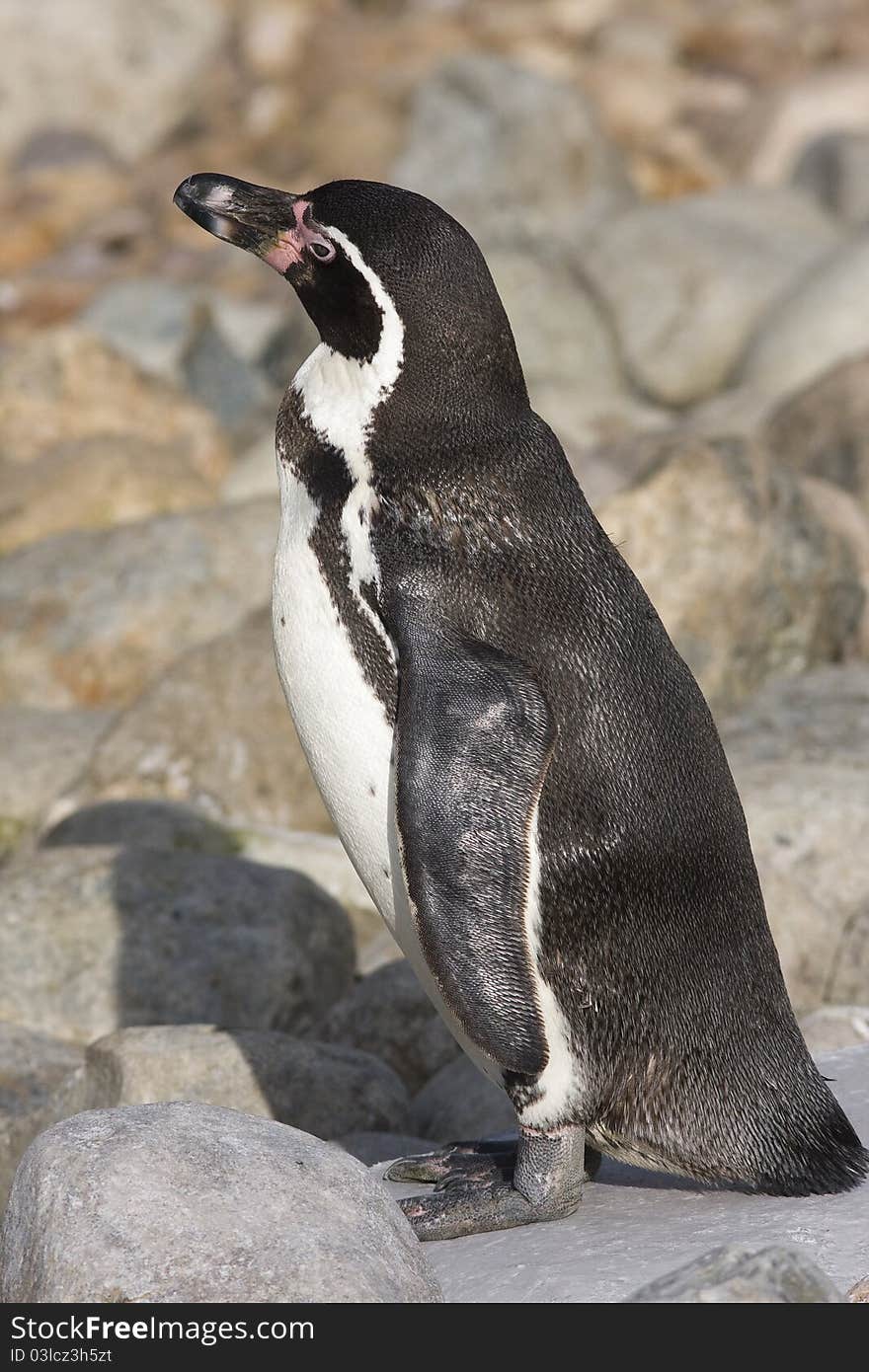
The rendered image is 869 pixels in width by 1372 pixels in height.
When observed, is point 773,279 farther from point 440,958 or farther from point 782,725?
point 440,958

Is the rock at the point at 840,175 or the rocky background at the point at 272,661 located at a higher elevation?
the rock at the point at 840,175

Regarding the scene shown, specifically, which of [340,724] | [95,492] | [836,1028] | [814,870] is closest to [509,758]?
[340,724]

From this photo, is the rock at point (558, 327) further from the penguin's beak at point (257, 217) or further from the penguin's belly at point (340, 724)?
the penguin's belly at point (340, 724)

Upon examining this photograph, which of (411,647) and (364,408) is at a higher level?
(364,408)

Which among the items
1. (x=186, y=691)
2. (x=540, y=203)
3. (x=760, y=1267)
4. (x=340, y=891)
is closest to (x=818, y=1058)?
(x=760, y=1267)

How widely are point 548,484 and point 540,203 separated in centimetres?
1867

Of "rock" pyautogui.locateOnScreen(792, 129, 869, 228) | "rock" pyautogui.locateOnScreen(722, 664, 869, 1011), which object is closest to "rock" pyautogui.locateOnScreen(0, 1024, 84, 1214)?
"rock" pyautogui.locateOnScreen(722, 664, 869, 1011)

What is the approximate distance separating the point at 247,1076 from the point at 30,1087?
76 centimetres

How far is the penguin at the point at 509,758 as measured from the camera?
3682 millimetres

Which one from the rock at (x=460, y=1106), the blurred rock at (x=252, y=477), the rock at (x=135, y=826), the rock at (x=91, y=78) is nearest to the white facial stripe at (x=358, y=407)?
the rock at (x=460, y=1106)

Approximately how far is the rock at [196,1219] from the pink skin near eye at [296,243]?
1747 millimetres

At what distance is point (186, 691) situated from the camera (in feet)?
26.0

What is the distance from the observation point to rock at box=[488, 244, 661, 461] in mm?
15086

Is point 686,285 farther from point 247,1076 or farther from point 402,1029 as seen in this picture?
point 247,1076
